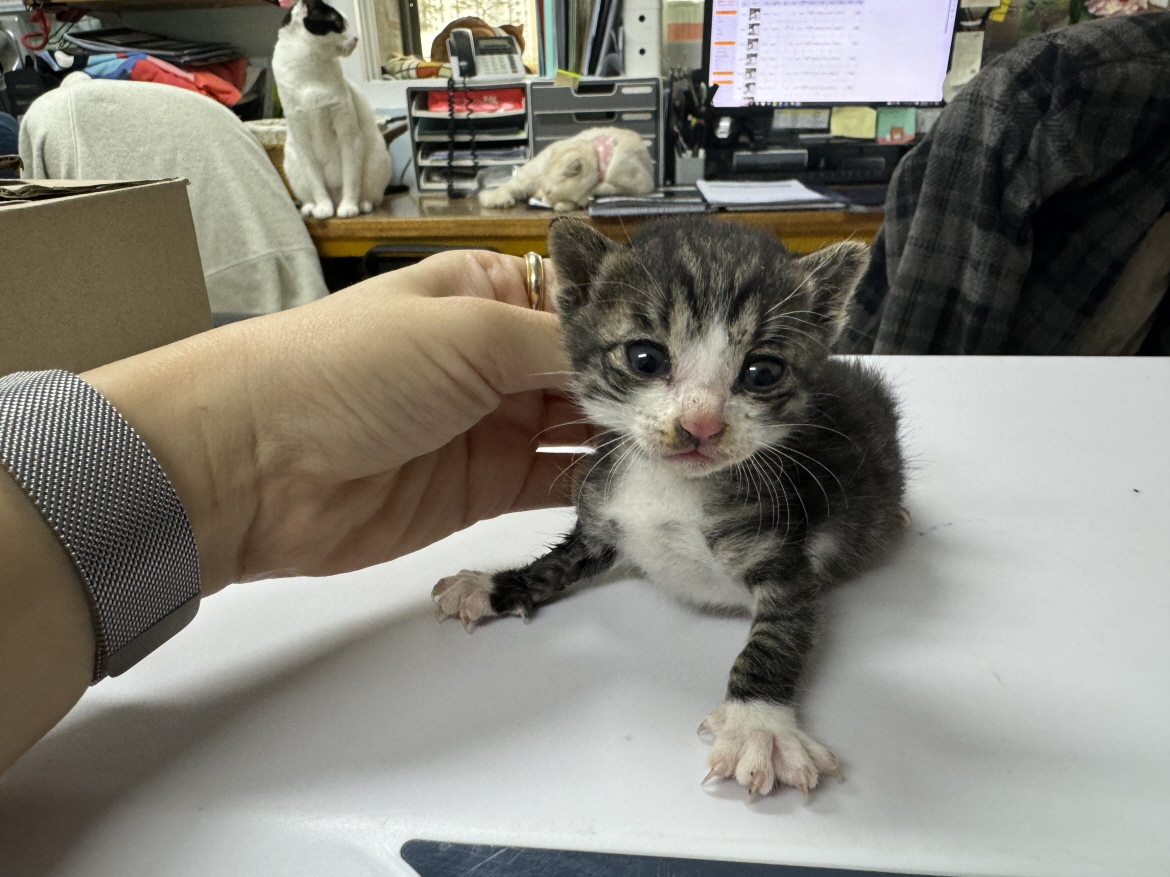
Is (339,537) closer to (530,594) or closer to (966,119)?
(530,594)

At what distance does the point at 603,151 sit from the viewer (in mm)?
2844

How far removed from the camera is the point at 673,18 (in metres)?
3.25

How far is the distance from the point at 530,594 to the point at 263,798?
34 centimetres

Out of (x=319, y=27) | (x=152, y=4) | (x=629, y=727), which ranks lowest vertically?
(x=629, y=727)

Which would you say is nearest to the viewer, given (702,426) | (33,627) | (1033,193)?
(33,627)

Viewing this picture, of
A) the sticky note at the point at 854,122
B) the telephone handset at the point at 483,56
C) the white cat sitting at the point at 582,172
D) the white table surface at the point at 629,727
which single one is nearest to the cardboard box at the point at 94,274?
the white table surface at the point at 629,727

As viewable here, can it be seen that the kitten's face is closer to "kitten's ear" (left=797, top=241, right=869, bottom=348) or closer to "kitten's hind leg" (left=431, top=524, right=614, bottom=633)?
"kitten's ear" (left=797, top=241, right=869, bottom=348)

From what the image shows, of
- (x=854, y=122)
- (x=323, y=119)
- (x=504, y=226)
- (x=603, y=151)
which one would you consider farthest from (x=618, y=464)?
(x=854, y=122)

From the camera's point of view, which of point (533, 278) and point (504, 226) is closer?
point (533, 278)

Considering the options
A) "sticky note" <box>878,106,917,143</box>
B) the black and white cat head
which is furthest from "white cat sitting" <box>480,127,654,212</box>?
"sticky note" <box>878,106,917,143</box>

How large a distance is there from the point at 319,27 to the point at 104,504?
275cm

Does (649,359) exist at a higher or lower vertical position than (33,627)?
higher

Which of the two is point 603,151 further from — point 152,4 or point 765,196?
point 152,4

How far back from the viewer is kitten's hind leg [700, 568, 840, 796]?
628 mm
